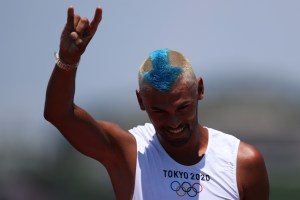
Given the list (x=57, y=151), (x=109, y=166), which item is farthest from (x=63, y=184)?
(x=109, y=166)

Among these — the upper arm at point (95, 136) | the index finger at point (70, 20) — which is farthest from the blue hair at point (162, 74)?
the index finger at point (70, 20)

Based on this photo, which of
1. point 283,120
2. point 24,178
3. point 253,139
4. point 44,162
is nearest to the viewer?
point 24,178

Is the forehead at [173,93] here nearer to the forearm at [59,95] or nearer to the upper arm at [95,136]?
the upper arm at [95,136]

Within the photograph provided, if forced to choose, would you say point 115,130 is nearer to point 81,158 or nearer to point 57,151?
point 81,158

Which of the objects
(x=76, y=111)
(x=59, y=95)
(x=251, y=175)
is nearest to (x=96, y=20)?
(x=59, y=95)

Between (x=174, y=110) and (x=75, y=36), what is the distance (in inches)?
34.3

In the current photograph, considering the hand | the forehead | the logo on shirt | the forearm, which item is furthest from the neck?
the hand

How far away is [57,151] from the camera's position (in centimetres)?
2278

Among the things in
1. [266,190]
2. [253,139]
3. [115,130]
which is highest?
[115,130]

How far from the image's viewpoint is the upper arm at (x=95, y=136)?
481cm

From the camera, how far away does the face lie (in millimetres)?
4914

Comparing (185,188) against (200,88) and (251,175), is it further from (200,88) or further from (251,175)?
(200,88)

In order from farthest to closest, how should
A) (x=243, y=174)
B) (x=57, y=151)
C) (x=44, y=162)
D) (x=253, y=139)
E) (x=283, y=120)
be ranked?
(x=283, y=120), (x=253, y=139), (x=57, y=151), (x=44, y=162), (x=243, y=174)

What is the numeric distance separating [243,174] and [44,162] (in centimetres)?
1643
